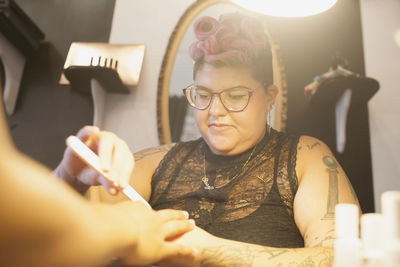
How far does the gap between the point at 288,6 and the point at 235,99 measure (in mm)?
331

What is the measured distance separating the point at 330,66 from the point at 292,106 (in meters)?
0.22

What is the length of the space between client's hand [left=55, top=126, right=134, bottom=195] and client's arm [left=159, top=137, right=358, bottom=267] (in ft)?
0.61

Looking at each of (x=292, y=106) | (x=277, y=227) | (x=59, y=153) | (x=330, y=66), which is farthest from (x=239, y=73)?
(x=59, y=153)

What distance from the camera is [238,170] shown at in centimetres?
102

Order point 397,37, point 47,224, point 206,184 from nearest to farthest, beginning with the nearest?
point 47,224, point 206,184, point 397,37

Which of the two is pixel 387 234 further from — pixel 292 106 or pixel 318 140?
pixel 292 106

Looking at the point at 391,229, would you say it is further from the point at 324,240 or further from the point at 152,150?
the point at 152,150

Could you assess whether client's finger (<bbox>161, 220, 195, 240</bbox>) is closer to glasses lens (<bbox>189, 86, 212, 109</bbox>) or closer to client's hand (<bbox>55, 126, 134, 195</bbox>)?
client's hand (<bbox>55, 126, 134, 195</bbox>)

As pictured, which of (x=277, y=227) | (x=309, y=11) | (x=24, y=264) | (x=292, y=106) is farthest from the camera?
(x=292, y=106)

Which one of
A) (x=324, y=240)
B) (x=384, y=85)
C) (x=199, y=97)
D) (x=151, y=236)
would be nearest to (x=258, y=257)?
(x=324, y=240)

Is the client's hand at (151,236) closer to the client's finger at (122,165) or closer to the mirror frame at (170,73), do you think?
the client's finger at (122,165)

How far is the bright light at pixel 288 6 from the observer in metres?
1.01

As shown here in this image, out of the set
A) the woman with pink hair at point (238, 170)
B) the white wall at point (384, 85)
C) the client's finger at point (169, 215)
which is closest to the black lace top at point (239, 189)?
the woman with pink hair at point (238, 170)

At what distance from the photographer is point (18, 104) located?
4.34 feet
